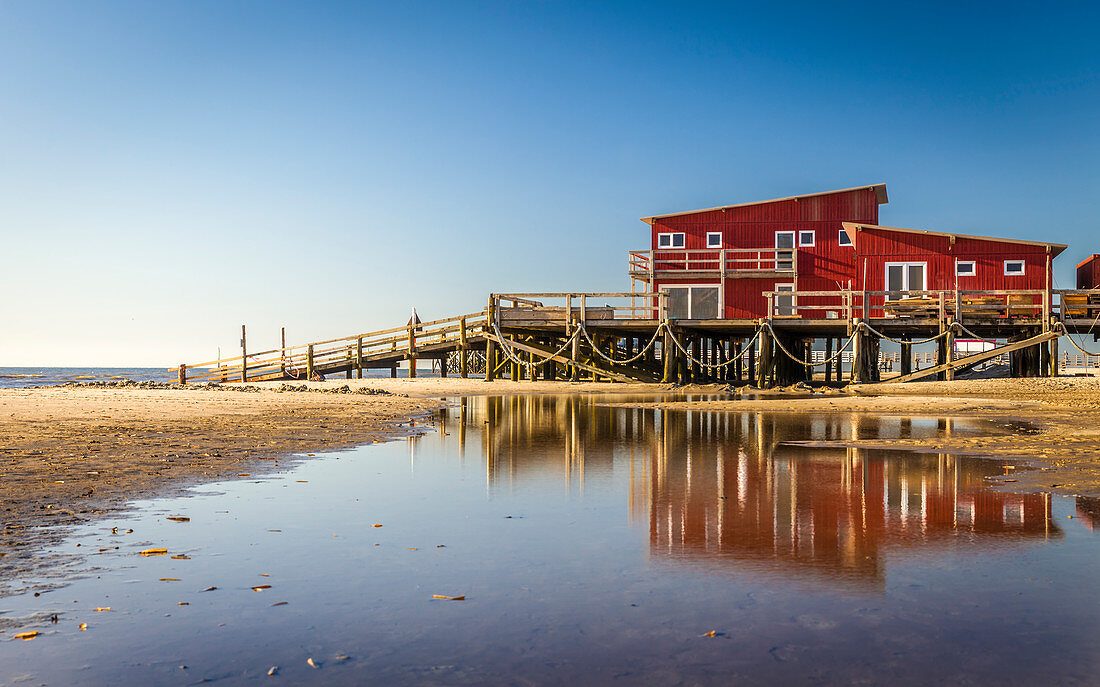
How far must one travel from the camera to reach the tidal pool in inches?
156

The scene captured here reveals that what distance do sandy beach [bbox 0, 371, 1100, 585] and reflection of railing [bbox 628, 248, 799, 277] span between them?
426 inches

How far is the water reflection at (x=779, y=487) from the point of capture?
6.22 meters

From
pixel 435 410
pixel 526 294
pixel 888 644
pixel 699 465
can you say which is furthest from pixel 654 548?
pixel 526 294

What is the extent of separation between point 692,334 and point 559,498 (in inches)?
1173

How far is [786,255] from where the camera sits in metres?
38.0

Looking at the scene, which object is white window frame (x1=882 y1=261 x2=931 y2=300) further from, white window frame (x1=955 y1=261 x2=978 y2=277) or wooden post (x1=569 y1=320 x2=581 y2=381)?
wooden post (x1=569 y1=320 x2=581 y2=381)

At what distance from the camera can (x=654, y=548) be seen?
20.5ft

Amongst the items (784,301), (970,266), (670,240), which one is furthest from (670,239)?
(970,266)

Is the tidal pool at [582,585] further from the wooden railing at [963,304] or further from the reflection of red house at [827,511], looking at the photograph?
the wooden railing at [963,304]

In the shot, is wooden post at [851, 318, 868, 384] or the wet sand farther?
wooden post at [851, 318, 868, 384]

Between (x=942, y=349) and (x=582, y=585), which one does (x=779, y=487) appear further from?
(x=942, y=349)

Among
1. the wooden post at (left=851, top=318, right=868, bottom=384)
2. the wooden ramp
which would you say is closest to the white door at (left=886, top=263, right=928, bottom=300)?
the wooden post at (left=851, top=318, right=868, bottom=384)

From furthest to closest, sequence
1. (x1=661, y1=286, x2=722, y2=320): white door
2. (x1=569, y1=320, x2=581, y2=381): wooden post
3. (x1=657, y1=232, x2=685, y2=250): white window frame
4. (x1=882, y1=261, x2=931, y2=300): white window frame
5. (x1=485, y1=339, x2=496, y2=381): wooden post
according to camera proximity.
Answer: (x1=657, y1=232, x2=685, y2=250): white window frame → (x1=661, y1=286, x2=722, y2=320): white door → (x1=485, y1=339, x2=496, y2=381): wooden post → (x1=882, y1=261, x2=931, y2=300): white window frame → (x1=569, y1=320, x2=581, y2=381): wooden post

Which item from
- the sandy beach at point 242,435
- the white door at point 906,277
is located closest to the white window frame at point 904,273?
the white door at point 906,277
